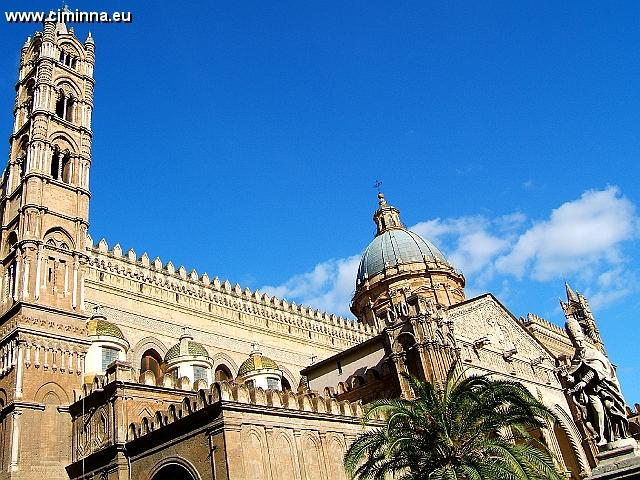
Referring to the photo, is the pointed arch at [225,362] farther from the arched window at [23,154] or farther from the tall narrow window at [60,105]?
the tall narrow window at [60,105]

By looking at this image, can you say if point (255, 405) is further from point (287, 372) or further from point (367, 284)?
point (367, 284)

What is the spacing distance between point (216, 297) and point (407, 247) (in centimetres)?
2271

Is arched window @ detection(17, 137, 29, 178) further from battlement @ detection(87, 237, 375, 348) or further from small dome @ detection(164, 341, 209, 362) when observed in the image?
small dome @ detection(164, 341, 209, 362)

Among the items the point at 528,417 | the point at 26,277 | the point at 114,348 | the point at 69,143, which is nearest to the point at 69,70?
the point at 69,143

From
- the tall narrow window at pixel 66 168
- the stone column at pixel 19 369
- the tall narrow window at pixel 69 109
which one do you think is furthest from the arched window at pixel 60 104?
the stone column at pixel 19 369

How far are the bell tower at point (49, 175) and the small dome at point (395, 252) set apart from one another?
2866 cm

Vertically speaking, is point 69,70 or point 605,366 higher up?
point 69,70

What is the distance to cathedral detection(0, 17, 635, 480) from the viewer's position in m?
19.7

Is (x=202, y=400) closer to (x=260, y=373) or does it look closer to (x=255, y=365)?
(x=260, y=373)

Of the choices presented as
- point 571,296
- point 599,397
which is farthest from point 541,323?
point 599,397

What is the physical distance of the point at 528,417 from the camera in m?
17.9

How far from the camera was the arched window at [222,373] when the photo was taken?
33.7m

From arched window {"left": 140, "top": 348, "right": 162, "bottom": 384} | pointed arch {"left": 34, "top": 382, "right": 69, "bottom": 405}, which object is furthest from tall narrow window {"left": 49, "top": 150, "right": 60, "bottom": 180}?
pointed arch {"left": 34, "top": 382, "right": 69, "bottom": 405}

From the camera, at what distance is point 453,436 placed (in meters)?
17.2
